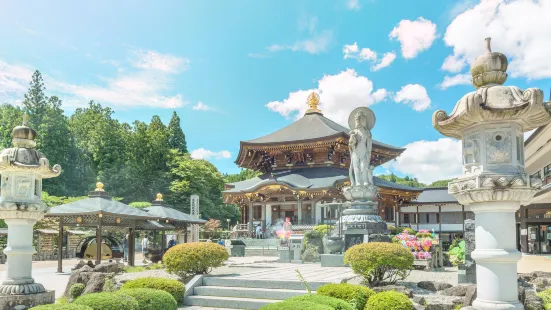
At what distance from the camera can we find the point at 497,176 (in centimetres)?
552

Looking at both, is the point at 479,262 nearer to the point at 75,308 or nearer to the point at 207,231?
the point at 75,308

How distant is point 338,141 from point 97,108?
48922mm

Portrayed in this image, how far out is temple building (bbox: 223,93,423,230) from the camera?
3429 cm

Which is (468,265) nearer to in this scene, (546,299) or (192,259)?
(546,299)

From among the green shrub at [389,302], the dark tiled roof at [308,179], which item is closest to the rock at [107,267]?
the green shrub at [389,302]

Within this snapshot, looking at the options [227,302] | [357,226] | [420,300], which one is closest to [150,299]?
[227,302]

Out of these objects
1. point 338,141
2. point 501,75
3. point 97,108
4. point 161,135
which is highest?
point 97,108

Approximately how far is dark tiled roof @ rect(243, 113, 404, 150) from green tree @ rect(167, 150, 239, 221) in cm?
1963

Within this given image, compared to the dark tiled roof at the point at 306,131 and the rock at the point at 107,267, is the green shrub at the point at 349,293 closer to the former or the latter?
the rock at the point at 107,267

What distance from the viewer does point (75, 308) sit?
629 centimetres

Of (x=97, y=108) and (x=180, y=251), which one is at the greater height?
(x=97, y=108)

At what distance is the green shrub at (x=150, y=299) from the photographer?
7.76 meters

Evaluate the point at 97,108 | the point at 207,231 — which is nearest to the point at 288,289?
the point at 207,231

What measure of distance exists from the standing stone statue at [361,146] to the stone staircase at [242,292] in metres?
7.22
